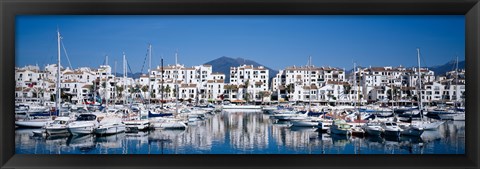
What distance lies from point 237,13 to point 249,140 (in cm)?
547

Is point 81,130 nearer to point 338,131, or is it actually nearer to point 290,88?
point 290,88

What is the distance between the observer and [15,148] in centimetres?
287

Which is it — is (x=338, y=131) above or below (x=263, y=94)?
below

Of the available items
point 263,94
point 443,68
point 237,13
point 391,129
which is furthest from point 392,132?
point 237,13

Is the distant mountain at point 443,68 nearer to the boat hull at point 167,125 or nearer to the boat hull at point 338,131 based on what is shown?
the boat hull at point 338,131

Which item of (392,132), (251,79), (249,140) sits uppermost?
(251,79)

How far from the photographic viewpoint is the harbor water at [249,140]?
21.4ft

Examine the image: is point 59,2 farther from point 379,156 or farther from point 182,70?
point 182,70

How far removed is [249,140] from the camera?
315 inches

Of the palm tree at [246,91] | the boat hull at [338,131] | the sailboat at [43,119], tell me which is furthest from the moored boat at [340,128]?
the sailboat at [43,119]

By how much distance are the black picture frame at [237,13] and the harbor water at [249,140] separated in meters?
2.69

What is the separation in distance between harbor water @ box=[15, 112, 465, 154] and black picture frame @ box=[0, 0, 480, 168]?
2.69 meters

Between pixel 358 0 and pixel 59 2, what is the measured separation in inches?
62.6
